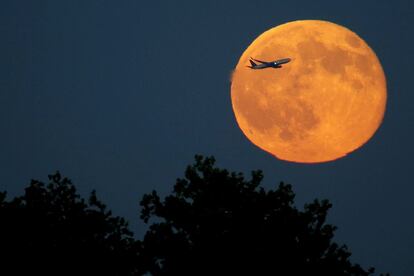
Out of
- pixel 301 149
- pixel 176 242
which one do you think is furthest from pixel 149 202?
pixel 301 149

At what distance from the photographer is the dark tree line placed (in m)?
20.5

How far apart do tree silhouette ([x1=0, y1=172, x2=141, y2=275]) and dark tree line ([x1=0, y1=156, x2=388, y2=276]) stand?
3 centimetres

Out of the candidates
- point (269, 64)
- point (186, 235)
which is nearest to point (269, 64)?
point (269, 64)

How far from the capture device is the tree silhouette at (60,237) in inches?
784

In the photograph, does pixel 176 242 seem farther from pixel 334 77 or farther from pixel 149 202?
pixel 334 77

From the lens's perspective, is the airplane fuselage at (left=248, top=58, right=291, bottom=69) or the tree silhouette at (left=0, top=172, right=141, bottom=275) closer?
the tree silhouette at (left=0, top=172, right=141, bottom=275)

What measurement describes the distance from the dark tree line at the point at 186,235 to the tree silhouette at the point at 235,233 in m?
0.03

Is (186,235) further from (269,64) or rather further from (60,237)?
(269,64)

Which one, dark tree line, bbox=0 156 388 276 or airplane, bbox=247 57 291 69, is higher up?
airplane, bbox=247 57 291 69

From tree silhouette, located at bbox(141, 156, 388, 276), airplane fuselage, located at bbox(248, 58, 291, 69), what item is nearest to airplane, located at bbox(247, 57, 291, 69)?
airplane fuselage, located at bbox(248, 58, 291, 69)

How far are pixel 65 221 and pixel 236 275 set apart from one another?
6.04 meters

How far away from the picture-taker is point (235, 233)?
22078 mm

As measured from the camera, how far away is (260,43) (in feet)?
129

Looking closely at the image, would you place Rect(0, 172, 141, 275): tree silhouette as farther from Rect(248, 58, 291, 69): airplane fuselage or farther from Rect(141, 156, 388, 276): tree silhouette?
Rect(248, 58, 291, 69): airplane fuselage
